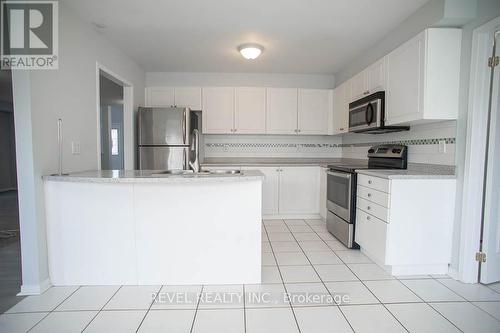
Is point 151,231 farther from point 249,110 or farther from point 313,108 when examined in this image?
point 313,108

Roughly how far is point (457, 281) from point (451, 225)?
17.5 inches

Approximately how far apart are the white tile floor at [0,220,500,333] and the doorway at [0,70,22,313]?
0.31 meters

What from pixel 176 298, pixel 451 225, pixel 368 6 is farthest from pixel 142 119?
pixel 451 225

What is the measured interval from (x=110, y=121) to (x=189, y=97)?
4.33 meters

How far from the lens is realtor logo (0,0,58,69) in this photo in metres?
1.79

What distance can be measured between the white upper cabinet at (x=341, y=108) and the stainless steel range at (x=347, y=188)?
0.71m

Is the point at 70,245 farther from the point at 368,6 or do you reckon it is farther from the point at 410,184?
the point at 368,6

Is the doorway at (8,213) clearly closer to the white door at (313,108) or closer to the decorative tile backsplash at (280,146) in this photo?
the decorative tile backsplash at (280,146)

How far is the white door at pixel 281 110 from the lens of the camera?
13.5 feet

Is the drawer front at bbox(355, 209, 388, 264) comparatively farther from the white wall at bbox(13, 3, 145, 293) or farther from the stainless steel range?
the white wall at bbox(13, 3, 145, 293)

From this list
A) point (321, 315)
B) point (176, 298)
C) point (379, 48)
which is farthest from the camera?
point (379, 48)

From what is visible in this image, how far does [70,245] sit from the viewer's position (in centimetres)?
202

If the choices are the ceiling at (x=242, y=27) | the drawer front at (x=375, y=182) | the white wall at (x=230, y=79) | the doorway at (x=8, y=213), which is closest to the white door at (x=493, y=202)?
the drawer front at (x=375, y=182)

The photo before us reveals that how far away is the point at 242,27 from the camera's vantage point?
2.60 metres
